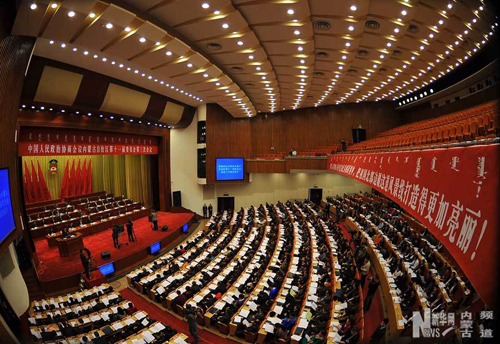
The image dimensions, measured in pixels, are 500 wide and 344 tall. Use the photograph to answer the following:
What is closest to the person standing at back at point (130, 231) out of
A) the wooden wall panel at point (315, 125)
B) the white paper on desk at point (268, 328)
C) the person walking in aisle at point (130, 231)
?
the person walking in aisle at point (130, 231)

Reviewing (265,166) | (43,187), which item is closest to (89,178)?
(43,187)

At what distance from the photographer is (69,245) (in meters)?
9.28

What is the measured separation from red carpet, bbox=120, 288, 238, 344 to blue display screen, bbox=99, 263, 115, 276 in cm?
117

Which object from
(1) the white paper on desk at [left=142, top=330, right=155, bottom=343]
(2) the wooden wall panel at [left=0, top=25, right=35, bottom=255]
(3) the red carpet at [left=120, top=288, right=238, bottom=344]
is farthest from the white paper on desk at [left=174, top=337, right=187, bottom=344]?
(2) the wooden wall panel at [left=0, top=25, right=35, bottom=255]

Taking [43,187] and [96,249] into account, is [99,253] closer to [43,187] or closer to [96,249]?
[96,249]

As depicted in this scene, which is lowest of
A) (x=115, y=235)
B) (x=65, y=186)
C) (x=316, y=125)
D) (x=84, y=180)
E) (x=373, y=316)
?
(x=373, y=316)

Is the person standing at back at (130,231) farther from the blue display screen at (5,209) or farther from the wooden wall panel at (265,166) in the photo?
the wooden wall panel at (265,166)

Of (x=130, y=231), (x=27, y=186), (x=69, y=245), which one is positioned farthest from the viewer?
(x=27, y=186)

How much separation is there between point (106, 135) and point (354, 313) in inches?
480

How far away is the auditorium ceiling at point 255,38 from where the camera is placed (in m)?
4.98

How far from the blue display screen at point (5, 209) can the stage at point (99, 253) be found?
367 cm

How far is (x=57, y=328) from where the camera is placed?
212 inches

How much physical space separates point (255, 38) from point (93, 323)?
7.66 m

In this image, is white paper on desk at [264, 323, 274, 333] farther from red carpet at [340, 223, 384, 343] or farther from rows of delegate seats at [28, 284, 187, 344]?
red carpet at [340, 223, 384, 343]
